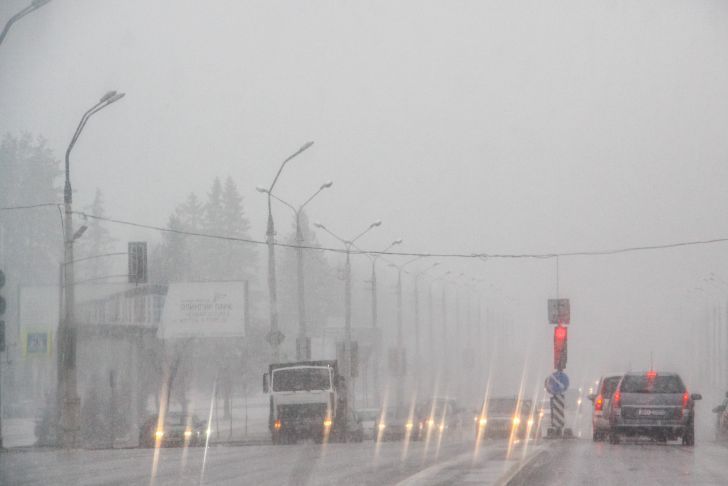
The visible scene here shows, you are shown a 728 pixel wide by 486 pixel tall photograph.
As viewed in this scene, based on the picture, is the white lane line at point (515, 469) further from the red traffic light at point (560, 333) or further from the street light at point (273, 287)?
the street light at point (273, 287)

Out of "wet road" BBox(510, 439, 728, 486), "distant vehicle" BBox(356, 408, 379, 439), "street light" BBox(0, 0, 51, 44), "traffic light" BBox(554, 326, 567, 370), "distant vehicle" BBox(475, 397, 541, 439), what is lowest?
"distant vehicle" BBox(356, 408, 379, 439)

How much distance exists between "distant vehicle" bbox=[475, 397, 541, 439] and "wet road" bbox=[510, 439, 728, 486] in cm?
1728

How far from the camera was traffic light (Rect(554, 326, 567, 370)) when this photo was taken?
3712 cm

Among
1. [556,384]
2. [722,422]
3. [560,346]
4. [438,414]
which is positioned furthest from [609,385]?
[438,414]

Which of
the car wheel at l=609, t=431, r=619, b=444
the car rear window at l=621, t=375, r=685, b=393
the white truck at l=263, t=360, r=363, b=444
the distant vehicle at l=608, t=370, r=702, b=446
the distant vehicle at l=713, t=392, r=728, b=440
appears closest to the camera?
the distant vehicle at l=608, t=370, r=702, b=446

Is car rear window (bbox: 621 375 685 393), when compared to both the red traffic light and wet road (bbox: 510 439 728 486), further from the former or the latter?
the red traffic light

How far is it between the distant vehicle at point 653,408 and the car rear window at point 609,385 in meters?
2.74

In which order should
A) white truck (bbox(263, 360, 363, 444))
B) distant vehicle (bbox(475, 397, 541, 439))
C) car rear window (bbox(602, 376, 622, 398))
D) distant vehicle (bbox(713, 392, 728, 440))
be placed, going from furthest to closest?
distant vehicle (bbox(475, 397, 541, 439)), distant vehicle (bbox(713, 392, 728, 440)), white truck (bbox(263, 360, 363, 444)), car rear window (bbox(602, 376, 622, 398))

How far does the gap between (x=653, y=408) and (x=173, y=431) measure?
2021 centimetres

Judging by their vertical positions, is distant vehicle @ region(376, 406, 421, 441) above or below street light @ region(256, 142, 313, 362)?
below

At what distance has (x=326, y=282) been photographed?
5167 inches

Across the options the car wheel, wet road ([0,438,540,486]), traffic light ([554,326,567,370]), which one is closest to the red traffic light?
traffic light ([554,326,567,370])

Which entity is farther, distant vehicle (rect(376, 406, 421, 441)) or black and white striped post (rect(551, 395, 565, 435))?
distant vehicle (rect(376, 406, 421, 441))

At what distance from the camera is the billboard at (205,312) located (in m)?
65.3
